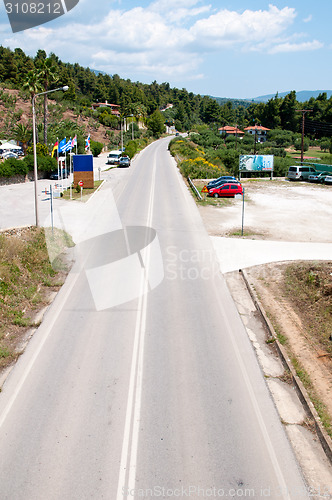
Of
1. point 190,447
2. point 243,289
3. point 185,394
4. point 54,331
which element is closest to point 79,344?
point 54,331

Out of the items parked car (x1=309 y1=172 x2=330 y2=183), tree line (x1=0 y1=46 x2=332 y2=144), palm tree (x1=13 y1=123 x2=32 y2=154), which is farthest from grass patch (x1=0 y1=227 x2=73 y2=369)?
tree line (x1=0 y1=46 x2=332 y2=144)

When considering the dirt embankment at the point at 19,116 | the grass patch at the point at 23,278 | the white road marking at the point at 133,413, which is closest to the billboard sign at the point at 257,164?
the dirt embankment at the point at 19,116

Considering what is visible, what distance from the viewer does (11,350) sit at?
35.7 feet

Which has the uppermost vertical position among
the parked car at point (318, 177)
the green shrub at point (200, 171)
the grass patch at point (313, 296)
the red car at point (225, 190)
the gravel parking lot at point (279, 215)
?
the green shrub at point (200, 171)

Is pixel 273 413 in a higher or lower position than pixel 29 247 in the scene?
lower

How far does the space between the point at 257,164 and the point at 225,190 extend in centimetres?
1554

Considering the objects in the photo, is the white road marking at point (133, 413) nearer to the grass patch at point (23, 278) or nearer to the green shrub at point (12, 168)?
the grass patch at point (23, 278)

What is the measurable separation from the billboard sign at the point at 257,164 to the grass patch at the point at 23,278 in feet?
106

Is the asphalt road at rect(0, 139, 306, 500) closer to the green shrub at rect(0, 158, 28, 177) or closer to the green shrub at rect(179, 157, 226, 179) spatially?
the green shrub at rect(0, 158, 28, 177)

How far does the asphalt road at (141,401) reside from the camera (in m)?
6.99

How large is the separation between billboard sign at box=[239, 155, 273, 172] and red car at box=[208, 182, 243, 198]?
14017 mm

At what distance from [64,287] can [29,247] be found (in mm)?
2802

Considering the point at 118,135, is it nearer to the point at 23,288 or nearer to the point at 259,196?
the point at 259,196

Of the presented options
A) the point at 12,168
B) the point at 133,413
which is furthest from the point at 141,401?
the point at 12,168
